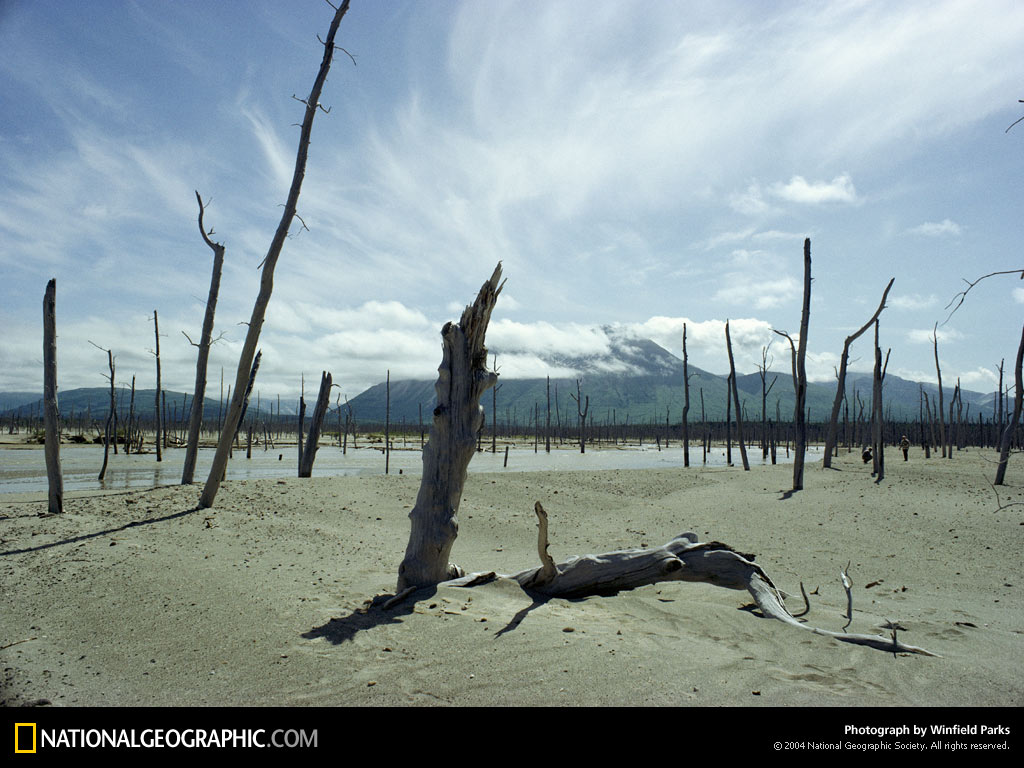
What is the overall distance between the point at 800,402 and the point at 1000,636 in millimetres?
13356

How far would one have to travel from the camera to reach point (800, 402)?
17.9 metres

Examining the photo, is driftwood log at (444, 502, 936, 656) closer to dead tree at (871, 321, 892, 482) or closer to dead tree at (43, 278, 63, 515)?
dead tree at (43, 278, 63, 515)

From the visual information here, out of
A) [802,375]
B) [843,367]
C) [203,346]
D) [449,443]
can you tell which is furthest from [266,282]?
[843,367]

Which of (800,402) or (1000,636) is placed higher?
(800,402)

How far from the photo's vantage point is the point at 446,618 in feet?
16.3

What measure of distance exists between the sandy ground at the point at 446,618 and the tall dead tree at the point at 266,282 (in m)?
0.76

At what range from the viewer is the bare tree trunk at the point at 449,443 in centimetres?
598
